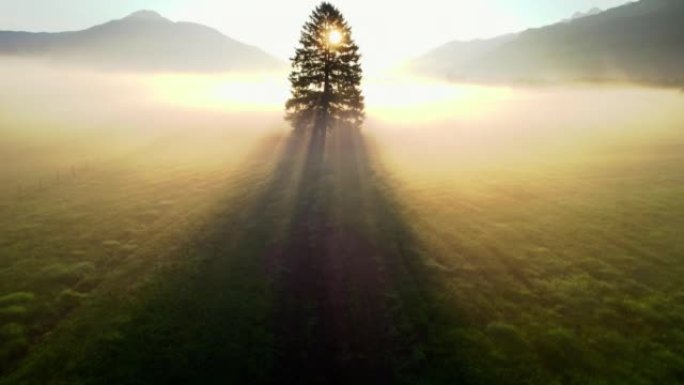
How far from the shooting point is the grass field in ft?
83.5

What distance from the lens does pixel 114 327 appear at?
28.2 m

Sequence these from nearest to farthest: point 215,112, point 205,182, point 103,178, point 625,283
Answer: point 625,283 < point 205,182 < point 103,178 < point 215,112

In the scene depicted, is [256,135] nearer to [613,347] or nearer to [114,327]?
[114,327]

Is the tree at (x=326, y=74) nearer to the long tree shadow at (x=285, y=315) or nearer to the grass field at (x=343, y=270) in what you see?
the grass field at (x=343, y=270)

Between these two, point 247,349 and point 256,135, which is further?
point 256,135

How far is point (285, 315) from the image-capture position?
29953mm

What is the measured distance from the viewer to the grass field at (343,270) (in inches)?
1001

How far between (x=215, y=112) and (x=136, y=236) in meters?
122

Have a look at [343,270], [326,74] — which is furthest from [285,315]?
[326,74]

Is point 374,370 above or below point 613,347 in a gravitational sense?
below

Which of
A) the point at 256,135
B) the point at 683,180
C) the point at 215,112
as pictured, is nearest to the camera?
the point at 683,180

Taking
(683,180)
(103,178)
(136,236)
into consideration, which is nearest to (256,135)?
(103,178)

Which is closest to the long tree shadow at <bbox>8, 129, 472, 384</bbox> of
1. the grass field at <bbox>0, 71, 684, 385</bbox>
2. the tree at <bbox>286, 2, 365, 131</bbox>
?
the grass field at <bbox>0, 71, 684, 385</bbox>

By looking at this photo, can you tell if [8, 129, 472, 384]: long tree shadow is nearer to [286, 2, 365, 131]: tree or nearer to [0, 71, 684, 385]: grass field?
[0, 71, 684, 385]: grass field
